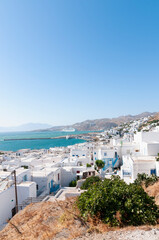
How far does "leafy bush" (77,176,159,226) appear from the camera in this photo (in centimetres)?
480

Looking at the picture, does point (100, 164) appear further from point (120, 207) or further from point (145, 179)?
point (120, 207)

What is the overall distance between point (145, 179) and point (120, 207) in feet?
30.9

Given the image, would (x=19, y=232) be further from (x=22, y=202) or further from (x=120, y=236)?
(x=22, y=202)

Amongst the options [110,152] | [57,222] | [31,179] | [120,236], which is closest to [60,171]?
[31,179]

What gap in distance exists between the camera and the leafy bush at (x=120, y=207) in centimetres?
480

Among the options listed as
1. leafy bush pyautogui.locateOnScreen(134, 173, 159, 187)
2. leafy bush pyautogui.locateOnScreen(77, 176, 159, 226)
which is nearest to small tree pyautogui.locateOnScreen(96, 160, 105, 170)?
leafy bush pyautogui.locateOnScreen(134, 173, 159, 187)

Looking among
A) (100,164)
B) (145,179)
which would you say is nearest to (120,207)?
(145,179)

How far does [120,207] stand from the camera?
5012 millimetres

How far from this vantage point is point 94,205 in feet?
16.3

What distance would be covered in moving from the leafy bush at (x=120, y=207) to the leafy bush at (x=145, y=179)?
25.3ft

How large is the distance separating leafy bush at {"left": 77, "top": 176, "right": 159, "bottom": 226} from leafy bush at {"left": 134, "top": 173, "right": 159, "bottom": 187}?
25.3ft

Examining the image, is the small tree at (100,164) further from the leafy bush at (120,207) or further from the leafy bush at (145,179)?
the leafy bush at (120,207)

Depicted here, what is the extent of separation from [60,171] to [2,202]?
881 centimetres

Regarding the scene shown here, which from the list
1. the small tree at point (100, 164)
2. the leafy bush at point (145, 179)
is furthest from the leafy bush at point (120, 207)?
the small tree at point (100, 164)
